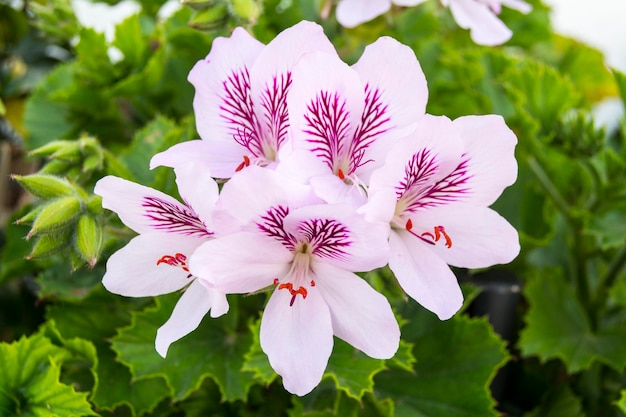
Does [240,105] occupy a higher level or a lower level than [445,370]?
higher

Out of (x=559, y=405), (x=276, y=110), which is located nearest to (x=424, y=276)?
(x=276, y=110)

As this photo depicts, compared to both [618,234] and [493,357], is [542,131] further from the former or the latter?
[493,357]

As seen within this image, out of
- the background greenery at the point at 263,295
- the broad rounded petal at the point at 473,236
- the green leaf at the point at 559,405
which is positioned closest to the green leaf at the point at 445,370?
the background greenery at the point at 263,295

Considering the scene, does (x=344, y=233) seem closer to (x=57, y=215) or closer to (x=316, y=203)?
(x=316, y=203)

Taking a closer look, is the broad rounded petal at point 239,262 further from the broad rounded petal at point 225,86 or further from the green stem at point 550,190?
the green stem at point 550,190

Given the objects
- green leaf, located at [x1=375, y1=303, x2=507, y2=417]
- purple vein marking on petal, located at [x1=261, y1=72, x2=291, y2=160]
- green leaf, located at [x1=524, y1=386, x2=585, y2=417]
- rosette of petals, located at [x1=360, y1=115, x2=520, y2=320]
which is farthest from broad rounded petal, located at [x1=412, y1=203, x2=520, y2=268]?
green leaf, located at [x1=524, y1=386, x2=585, y2=417]

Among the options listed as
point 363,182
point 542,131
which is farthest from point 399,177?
point 542,131

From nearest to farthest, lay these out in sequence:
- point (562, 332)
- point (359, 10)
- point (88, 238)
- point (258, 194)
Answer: point (258, 194) < point (88, 238) < point (359, 10) < point (562, 332)
